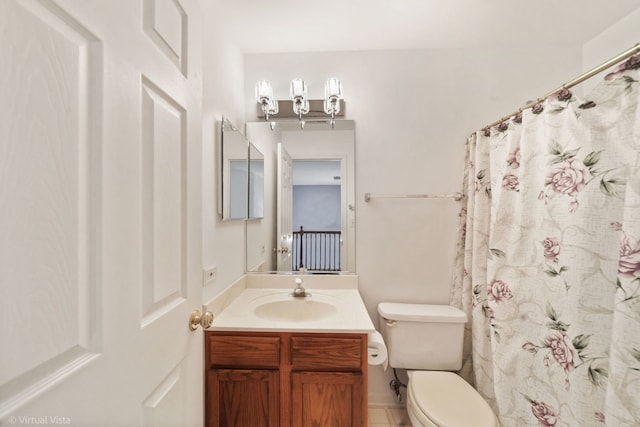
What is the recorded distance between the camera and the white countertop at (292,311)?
116 cm

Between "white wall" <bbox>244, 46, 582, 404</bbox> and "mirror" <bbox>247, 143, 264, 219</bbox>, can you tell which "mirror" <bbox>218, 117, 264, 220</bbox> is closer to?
"mirror" <bbox>247, 143, 264, 219</bbox>

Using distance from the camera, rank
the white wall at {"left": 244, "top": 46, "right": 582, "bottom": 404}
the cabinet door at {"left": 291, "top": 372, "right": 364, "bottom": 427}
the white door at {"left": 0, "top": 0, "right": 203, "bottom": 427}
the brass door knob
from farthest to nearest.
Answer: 1. the white wall at {"left": 244, "top": 46, "right": 582, "bottom": 404}
2. the cabinet door at {"left": 291, "top": 372, "right": 364, "bottom": 427}
3. the brass door knob
4. the white door at {"left": 0, "top": 0, "right": 203, "bottom": 427}

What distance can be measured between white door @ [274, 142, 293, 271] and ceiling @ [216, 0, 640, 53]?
651mm

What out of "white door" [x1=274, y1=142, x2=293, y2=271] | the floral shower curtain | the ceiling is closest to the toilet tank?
the floral shower curtain

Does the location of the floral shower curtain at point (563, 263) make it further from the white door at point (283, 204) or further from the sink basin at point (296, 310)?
the white door at point (283, 204)

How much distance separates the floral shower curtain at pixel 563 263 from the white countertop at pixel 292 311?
2.28 feet

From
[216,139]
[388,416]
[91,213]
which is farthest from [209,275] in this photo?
[388,416]

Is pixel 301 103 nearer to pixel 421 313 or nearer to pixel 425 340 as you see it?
pixel 421 313

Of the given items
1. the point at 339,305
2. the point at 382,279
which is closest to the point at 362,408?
the point at 339,305

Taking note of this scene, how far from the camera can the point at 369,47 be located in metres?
1.69

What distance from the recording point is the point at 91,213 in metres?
0.45

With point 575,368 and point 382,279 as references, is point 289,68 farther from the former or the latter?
point 575,368

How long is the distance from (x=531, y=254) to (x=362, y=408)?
100 centimetres

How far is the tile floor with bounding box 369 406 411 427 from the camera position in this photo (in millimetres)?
1562
